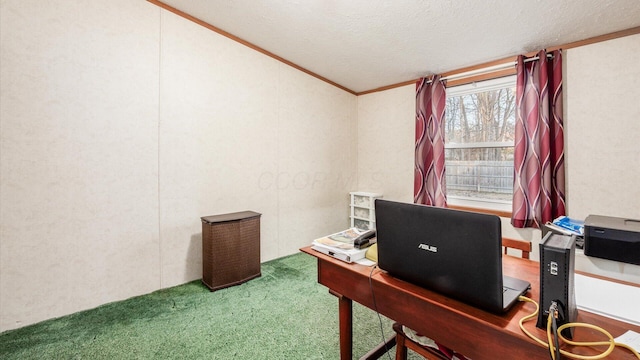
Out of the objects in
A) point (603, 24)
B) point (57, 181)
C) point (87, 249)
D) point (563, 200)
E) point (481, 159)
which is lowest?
point (87, 249)

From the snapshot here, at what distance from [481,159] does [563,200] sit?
856 mm

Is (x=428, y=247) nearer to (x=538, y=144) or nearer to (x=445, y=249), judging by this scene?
(x=445, y=249)

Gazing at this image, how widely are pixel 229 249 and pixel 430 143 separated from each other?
259 cm

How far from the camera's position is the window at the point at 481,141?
2895mm

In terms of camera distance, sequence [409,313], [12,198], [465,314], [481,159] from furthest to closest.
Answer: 1. [481,159]
2. [12,198]
3. [409,313]
4. [465,314]

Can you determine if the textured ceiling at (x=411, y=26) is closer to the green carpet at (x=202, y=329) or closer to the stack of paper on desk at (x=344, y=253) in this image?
the stack of paper on desk at (x=344, y=253)

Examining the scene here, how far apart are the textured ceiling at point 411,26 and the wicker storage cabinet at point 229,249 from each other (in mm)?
1870

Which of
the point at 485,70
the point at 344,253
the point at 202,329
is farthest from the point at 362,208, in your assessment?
the point at 344,253

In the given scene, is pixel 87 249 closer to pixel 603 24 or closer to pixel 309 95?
pixel 309 95

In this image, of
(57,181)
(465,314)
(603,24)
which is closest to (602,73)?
(603,24)

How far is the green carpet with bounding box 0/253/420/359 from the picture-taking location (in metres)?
1.61

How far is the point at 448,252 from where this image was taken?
0.85 m

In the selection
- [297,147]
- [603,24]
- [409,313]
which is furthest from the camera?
[297,147]

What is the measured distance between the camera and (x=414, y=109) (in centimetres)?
350
